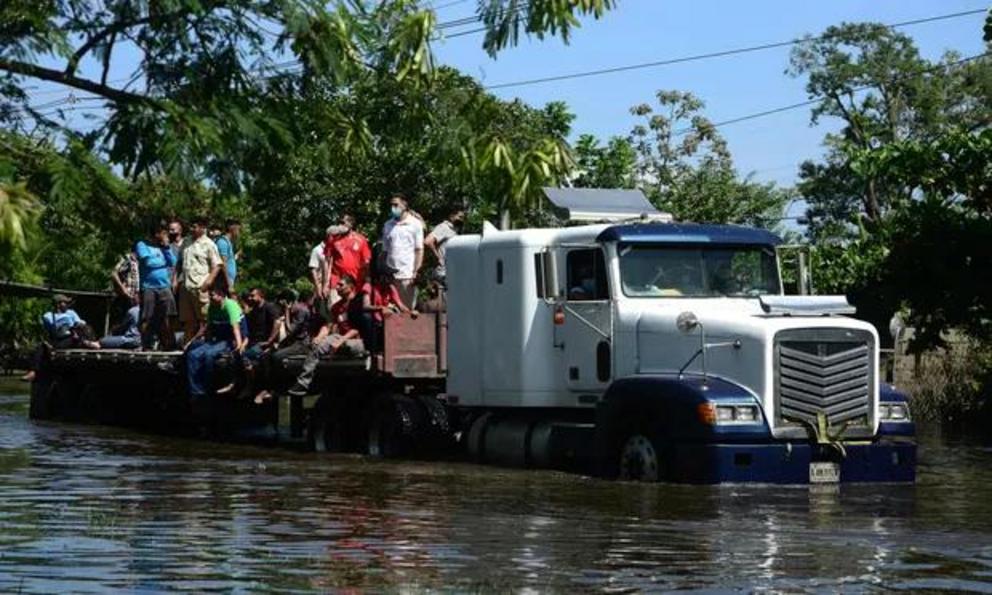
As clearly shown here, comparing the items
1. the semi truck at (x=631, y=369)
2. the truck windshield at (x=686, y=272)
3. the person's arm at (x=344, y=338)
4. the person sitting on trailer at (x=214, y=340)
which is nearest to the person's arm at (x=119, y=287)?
the person sitting on trailer at (x=214, y=340)

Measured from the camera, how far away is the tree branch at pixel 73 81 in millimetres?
8273

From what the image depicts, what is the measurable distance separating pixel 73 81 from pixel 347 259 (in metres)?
A: 13.9

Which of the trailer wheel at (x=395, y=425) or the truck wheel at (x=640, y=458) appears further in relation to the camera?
the trailer wheel at (x=395, y=425)

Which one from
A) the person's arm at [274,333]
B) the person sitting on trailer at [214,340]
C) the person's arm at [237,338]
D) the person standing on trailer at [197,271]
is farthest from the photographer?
the person standing on trailer at [197,271]

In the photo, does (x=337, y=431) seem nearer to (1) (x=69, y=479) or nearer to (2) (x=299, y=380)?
(2) (x=299, y=380)

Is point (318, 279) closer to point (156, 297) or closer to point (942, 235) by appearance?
point (156, 297)

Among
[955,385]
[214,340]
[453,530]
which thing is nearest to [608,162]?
[955,385]

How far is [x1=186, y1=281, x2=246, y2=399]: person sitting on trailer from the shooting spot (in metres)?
24.7

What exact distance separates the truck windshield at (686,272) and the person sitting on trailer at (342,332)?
12.5ft

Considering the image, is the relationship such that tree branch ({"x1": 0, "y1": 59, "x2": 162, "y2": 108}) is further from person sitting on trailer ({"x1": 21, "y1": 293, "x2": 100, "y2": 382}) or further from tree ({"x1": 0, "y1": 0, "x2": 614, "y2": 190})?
person sitting on trailer ({"x1": 21, "y1": 293, "x2": 100, "y2": 382})

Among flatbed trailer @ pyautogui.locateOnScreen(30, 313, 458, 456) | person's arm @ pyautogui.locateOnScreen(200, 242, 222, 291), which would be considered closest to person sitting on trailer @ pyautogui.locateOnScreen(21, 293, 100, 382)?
flatbed trailer @ pyautogui.locateOnScreen(30, 313, 458, 456)

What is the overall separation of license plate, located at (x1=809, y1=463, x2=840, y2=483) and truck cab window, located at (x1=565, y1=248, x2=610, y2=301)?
265 cm

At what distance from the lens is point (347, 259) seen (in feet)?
73.8

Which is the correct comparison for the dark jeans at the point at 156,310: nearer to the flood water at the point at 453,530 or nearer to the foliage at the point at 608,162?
the flood water at the point at 453,530
